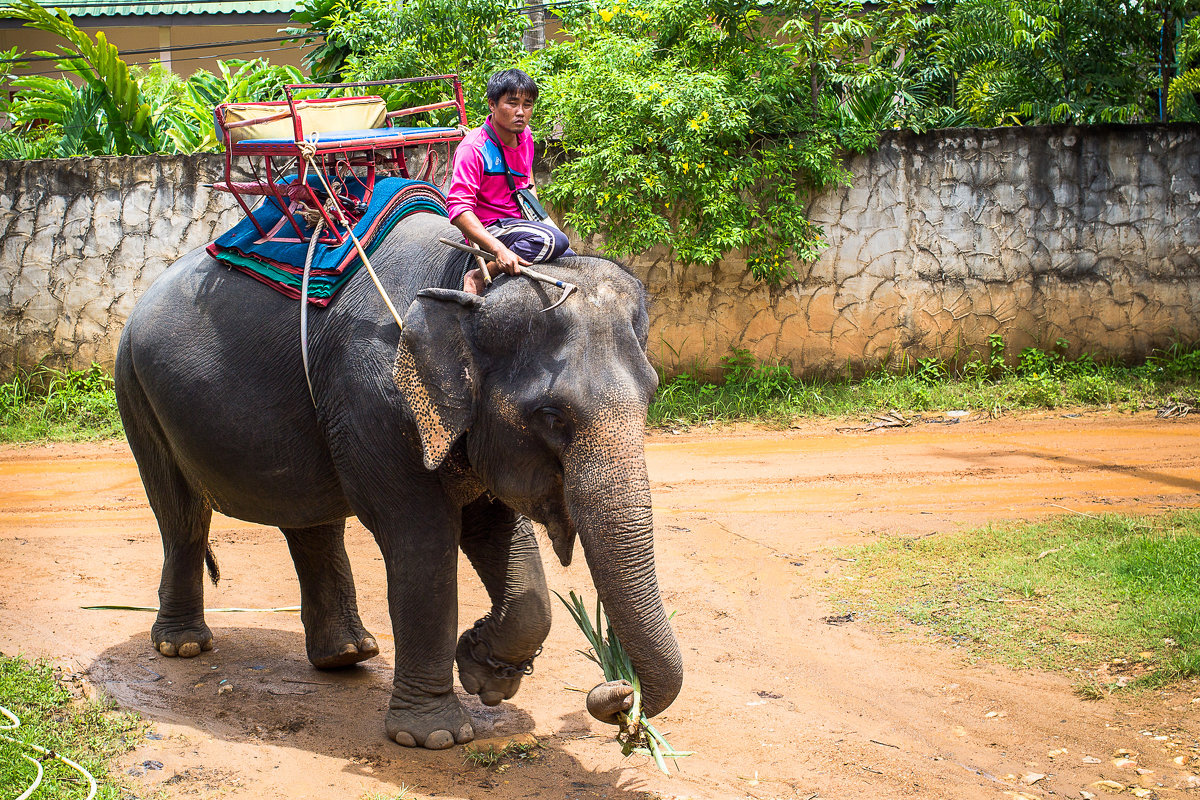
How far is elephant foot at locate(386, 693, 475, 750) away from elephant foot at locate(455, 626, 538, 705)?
14 cm

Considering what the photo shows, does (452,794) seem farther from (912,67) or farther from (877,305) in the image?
(912,67)

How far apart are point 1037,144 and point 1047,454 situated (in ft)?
11.8

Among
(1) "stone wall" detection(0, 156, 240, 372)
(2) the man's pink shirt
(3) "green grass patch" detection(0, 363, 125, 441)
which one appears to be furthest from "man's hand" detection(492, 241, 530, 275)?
(1) "stone wall" detection(0, 156, 240, 372)

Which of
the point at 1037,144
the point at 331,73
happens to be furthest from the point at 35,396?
→ the point at 1037,144

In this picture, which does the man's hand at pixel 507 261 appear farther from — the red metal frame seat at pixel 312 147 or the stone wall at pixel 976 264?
the stone wall at pixel 976 264

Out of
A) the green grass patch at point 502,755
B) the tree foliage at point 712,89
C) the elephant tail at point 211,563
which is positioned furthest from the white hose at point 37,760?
the tree foliage at point 712,89

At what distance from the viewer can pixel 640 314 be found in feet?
11.5

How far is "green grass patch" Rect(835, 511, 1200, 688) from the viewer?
4.44 meters

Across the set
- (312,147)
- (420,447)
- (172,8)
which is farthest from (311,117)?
(172,8)

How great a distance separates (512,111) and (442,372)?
103cm

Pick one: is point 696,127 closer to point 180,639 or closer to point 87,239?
point 87,239

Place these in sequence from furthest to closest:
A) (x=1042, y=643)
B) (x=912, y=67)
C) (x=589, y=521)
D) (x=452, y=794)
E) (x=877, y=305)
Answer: (x=912, y=67) → (x=877, y=305) → (x=1042, y=643) → (x=452, y=794) → (x=589, y=521)

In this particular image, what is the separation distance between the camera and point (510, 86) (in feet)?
12.3

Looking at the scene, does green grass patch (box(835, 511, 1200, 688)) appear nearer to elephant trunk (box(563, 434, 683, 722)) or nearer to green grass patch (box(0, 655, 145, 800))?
elephant trunk (box(563, 434, 683, 722))
